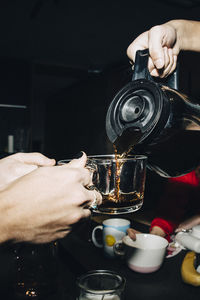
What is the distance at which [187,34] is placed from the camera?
1131 mm

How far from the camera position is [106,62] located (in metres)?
5.12

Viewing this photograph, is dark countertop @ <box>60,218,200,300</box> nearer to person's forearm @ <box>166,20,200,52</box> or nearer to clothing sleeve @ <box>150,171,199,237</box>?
person's forearm @ <box>166,20,200,52</box>

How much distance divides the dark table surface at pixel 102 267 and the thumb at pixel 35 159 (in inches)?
10.0

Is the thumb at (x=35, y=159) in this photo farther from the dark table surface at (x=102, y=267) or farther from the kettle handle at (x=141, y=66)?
the kettle handle at (x=141, y=66)

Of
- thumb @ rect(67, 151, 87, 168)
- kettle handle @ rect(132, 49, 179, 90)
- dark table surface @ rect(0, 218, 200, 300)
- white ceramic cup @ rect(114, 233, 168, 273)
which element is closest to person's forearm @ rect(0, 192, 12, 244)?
thumb @ rect(67, 151, 87, 168)

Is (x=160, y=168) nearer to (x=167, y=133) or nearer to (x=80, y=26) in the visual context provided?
(x=167, y=133)

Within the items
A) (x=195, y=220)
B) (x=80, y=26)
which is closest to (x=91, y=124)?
(x=80, y=26)

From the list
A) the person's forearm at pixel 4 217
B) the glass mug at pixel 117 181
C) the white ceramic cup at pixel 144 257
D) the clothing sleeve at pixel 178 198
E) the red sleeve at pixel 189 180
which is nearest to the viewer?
the person's forearm at pixel 4 217

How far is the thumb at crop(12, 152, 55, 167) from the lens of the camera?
2.87ft

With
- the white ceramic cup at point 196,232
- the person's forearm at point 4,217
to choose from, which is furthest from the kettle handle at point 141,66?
the white ceramic cup at point 196,232

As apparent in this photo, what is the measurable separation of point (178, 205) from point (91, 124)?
9.96 feet

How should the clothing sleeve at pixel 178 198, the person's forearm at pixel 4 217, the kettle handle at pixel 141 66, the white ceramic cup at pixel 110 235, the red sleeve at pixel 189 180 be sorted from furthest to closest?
the red sleeve at pixel 189 180 → the clothing sleeve at pixel 178 198 → the white ceramic cup at pixel 110 235 → the kettle handle at pixel 141 66 → the person's forearm at pixel 4 217

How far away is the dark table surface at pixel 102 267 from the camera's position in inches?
37.5

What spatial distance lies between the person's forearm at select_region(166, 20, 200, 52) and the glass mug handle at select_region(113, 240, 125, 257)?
816 millimetres
